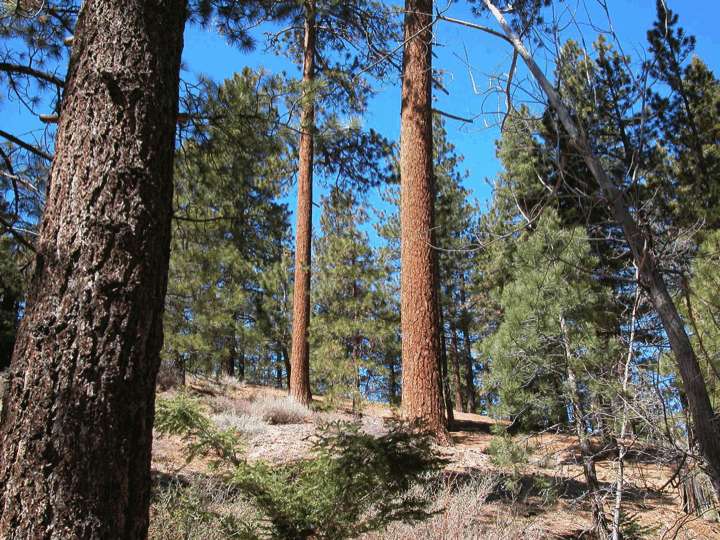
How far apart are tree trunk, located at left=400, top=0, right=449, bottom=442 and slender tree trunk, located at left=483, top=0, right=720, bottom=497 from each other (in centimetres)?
434

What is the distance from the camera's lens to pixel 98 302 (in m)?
1.90

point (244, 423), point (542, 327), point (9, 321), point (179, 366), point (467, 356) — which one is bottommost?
point (244, 423)

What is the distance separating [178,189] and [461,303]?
17.4m

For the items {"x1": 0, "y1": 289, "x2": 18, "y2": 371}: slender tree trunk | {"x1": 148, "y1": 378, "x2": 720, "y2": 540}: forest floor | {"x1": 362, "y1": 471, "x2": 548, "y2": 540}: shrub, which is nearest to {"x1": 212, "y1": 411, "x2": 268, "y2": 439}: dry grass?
{"x1": 148, "y1": 378, "x2": 720, "y2": 540}: forest floor

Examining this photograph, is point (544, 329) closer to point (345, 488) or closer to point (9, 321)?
point (345, 488)

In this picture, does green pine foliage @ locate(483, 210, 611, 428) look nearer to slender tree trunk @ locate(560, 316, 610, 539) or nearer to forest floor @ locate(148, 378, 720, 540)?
slender tree trunk @ locate(560, 316, 610, 539)

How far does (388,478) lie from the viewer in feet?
9.32

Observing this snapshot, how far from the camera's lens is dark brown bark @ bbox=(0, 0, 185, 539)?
172cm

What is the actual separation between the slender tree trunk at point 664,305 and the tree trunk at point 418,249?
14.2ft

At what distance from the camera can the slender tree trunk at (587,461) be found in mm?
3866

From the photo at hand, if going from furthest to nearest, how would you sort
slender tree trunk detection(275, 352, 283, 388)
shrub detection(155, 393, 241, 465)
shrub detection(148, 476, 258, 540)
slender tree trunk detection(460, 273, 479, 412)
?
slender tree trunk detection(275, 352, 283, 388), slender tree trunk detection(460, 273, 479, 412), shrub detection(155, 393, 241, 465), shrub detection(148, 476, 258, 540)

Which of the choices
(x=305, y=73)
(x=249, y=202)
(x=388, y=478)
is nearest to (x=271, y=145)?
(x=249, y=202)

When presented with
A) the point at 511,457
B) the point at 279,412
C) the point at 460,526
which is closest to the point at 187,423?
the point at 460,526

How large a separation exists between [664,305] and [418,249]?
5000mm
